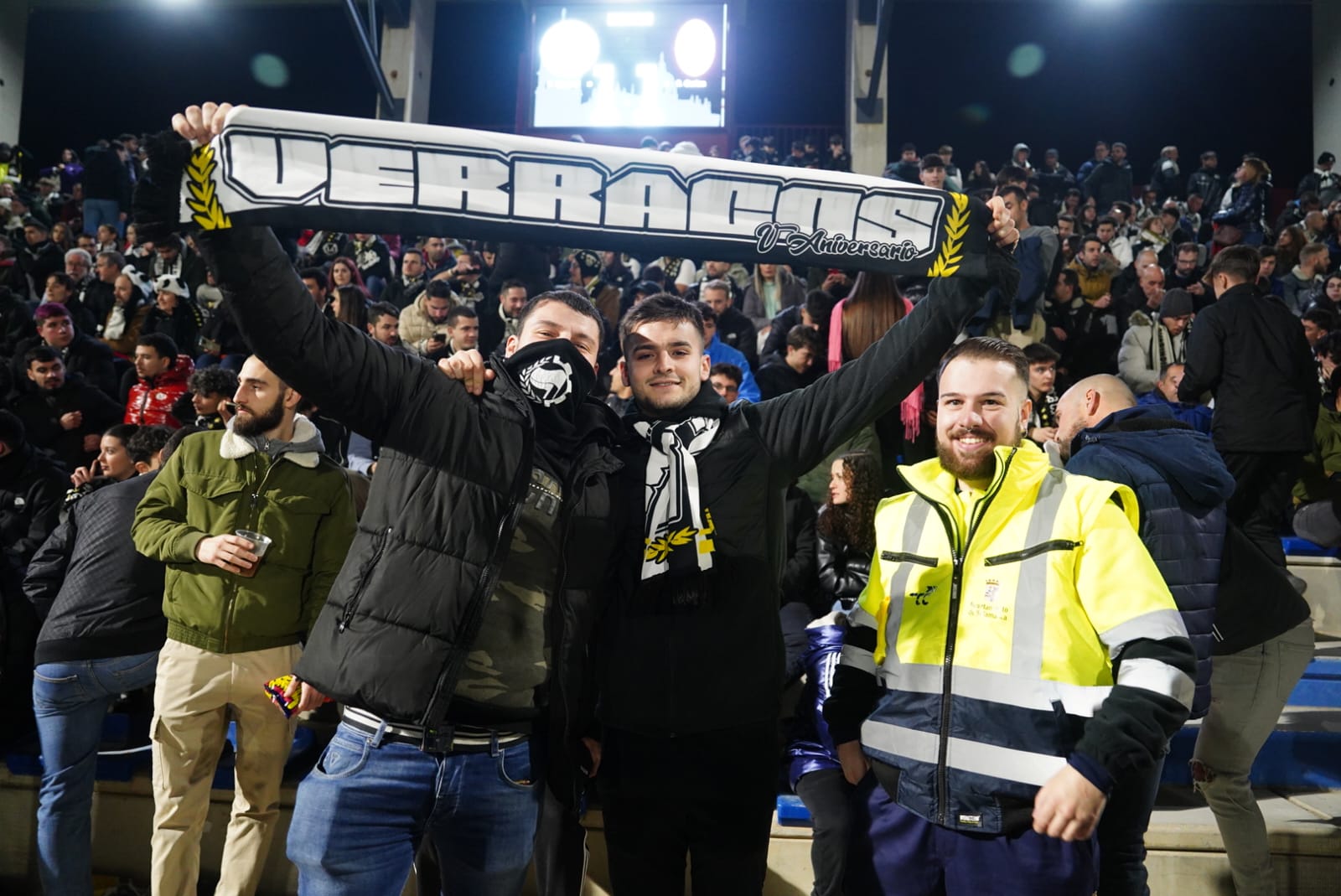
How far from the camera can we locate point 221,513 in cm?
339

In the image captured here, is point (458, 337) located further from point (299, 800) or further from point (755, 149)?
point (755, 149)

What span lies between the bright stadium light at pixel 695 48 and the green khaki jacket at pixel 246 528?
1513cm

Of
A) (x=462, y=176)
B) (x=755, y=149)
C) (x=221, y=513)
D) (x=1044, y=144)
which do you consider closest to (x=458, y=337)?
(x=221, y=513)

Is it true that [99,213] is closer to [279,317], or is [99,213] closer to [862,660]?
[279,317]

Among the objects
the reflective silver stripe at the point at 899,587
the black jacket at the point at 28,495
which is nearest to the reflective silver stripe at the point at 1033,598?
the reflective silver stripe at the point at 899,587

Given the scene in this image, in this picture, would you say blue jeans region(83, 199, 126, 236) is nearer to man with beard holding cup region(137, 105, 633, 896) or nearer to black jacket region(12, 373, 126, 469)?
black jacket region(12, 373, 126, 469)

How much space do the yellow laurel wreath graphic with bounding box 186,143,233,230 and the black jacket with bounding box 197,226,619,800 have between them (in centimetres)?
4

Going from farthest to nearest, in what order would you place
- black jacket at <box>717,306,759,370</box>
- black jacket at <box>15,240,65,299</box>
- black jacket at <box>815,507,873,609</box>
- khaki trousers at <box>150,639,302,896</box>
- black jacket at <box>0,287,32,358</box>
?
black jacket at <box>15,240,65,299</box>, black jacket at <box>0,287,32,358</box>, black jacket at <box>717,306,759,370</box>, black jacket at <box>815,507,873,609</box>, khaki trousers at <box>150,639,302,896</box>

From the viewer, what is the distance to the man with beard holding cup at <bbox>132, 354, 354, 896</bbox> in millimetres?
3295

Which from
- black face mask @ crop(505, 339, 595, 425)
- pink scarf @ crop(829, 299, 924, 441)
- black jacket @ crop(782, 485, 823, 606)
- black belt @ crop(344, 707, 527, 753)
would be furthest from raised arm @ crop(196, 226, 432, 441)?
pink scarf @ crop(829, 299, 924, 441)

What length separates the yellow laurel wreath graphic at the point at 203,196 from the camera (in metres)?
1.95

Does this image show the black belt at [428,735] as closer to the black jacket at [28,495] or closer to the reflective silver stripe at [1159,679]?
the reflective silver stripe at [1159,679]

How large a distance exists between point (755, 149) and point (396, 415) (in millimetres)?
14548

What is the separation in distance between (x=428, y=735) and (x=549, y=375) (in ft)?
2.69
